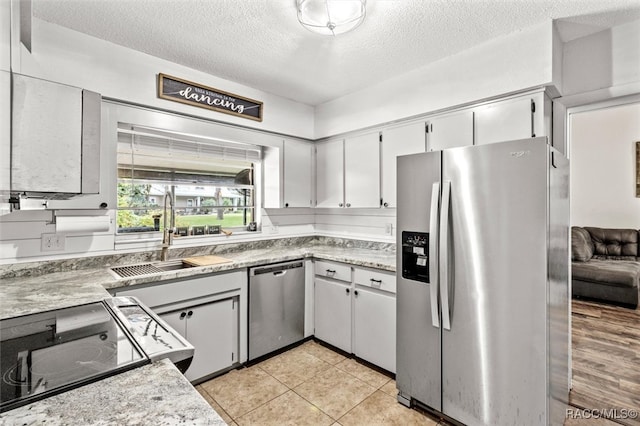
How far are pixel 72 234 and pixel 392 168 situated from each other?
2.61m

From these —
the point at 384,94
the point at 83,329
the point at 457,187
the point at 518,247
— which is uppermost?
the point at 384,94

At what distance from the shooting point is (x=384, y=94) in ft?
10.0

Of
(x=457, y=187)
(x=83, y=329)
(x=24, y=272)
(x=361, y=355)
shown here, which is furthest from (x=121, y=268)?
(x=457, y=187)

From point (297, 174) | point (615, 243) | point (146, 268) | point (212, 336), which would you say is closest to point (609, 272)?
point (615, 243)

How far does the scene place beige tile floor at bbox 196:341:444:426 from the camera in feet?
6.62

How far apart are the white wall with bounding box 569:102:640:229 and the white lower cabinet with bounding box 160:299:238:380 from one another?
5.57 m

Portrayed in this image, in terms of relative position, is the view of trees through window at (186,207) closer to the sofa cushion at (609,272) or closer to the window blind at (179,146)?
the window blind at (179,146)

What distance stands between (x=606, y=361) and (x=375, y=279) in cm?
215

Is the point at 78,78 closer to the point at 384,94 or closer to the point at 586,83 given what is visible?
the point at 384,94

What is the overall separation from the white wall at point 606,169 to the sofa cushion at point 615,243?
37 centimetres

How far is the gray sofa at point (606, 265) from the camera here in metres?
3.98

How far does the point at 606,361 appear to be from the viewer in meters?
2.72

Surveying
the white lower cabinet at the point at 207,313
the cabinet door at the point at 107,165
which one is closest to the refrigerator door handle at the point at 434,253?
the white lower cabinet at the point at 207,313

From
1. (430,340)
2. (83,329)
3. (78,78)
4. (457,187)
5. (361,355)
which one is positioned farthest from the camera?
(361,355)
